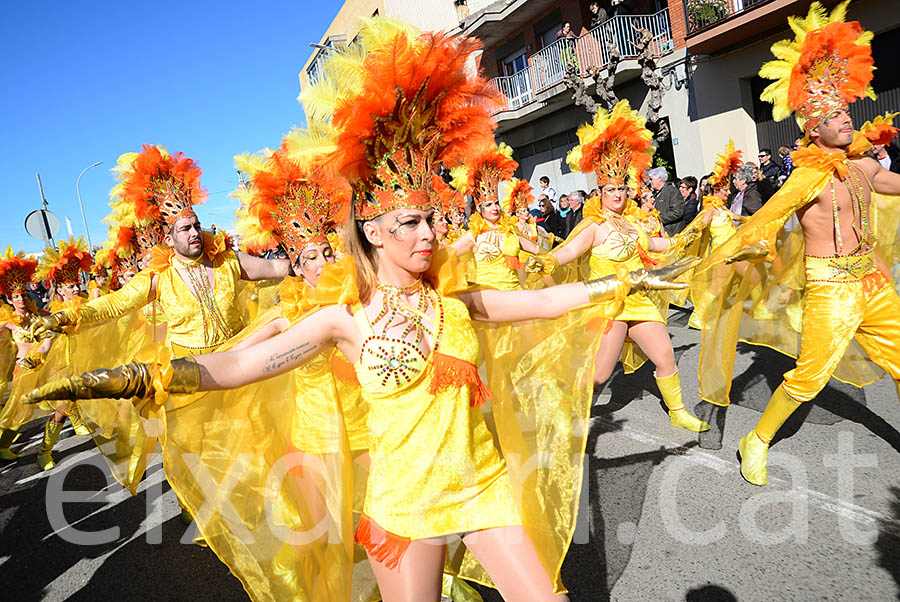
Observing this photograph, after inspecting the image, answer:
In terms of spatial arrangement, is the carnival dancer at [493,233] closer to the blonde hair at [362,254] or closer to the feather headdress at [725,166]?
the feather headdress at [725,166]

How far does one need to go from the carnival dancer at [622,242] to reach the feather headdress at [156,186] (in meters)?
2.77

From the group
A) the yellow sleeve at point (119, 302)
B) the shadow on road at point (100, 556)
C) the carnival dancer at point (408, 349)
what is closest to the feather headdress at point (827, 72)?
the carnival dancer at point (408, 349)

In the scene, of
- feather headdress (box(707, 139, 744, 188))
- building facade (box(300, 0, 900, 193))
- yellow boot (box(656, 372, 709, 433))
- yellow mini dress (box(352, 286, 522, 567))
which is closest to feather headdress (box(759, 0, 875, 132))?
yellow boot (box(656, 372, 709, 433))

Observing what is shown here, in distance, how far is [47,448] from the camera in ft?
22.0

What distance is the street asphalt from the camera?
117 inches

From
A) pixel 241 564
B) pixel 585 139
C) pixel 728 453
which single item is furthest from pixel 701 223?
pixel 241 564

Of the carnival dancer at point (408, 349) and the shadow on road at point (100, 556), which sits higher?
the carnival dancer at point (408, 349)

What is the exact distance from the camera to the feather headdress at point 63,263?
7.89 metres

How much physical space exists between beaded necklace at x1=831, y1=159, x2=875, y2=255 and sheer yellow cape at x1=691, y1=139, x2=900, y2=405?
82 mm

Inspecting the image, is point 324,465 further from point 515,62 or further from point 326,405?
point 515,62

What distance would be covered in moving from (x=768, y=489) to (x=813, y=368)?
0.76m

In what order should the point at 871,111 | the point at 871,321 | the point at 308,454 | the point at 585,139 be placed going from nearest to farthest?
the point at 308,454 → the point at 871,321 → the point at 585,139 → the point at 871,111

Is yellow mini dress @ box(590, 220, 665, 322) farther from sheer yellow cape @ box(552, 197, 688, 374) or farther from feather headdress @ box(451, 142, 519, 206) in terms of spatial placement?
feather headdress @ box(451, 142, 519, 206)

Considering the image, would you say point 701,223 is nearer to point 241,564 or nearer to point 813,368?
point 813,368
